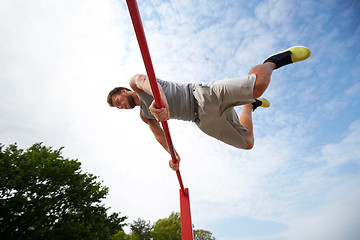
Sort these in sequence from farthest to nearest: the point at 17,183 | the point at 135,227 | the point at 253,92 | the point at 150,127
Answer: the point at 135,227
the point at 17,183
the point at 150,127
the point at 253,92

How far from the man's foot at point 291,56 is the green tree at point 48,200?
974cm

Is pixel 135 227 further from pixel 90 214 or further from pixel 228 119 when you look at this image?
pixel 228 119

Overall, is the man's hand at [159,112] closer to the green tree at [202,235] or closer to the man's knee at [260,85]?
the man's knee at [260,85]

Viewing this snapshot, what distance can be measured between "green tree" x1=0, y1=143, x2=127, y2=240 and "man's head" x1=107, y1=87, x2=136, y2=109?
8.36 m

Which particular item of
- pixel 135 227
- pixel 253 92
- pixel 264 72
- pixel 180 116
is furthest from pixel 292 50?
pixel 135 227

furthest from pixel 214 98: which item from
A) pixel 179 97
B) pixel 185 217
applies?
pixel 185 217

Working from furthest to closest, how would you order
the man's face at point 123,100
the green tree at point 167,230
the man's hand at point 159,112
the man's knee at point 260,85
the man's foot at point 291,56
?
the green tree at point 167,230
the man's face at point 123,100
the man's foot at point 291,56
the man's knee at point 260,85
the man's hand at point 159,112

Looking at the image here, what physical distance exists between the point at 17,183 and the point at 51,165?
1.42m

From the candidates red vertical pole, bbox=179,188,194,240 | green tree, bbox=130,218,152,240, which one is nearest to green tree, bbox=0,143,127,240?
red vertical pole, bbox=179,188,194,240

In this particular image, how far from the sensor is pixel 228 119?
2.61m

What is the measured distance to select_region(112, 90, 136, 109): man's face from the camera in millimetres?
2609

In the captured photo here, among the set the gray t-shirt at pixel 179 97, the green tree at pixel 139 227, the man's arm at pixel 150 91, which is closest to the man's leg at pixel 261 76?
the gray t-shirt at pixel 179 97

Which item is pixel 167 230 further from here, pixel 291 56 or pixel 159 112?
pixel 159 112

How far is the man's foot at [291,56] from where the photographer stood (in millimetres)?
2254
